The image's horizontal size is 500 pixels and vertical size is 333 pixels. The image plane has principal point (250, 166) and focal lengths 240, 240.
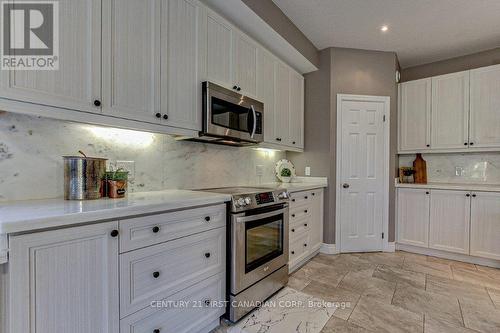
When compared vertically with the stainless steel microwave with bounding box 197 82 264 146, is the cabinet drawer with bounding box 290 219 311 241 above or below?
below

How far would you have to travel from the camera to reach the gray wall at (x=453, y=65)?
11.1 feet

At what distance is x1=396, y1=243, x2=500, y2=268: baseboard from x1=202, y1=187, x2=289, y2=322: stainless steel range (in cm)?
224

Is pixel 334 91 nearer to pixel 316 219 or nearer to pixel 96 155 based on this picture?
pixel 316 219

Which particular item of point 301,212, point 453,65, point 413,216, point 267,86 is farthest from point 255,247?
point 453,65

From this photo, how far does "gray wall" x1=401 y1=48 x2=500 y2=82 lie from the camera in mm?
3369

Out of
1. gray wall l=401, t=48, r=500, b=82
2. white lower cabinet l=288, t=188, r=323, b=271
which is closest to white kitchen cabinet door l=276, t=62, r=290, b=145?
white lower cabinet l=288, t=188, r=323, b=271

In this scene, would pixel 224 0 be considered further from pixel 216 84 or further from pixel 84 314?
pixel 84 314

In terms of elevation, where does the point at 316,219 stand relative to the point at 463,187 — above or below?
below

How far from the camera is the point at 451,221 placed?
10.4 ft

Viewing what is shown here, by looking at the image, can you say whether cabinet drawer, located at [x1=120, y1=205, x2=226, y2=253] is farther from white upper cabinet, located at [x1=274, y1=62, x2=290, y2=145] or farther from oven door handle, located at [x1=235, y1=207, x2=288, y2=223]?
white upper cabinet, located at [x1=274, y1=62, x2=290, y2=145]

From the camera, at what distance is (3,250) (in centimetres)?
89

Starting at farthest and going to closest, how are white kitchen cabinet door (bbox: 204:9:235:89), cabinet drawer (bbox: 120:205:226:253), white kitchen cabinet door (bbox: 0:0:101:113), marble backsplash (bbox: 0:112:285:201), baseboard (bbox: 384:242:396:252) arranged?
1. baseboard (bbox: 384:242:396:252)
2. white kitchen cabinet door (bbox: 204:9:235:89)
3. marble backsplash (bbox: 0:112:285:201)
4. cabinet drawer (bbox: 120:205:226:253)
5. white kitchen cabinet door (bbox: 0:0:101:113)

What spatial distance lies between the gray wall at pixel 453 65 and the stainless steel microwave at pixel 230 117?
9.91ft

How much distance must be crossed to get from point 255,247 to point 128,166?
47.7 inches
